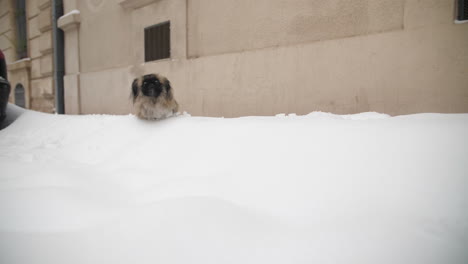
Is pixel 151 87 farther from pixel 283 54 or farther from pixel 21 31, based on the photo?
pixel 21 31

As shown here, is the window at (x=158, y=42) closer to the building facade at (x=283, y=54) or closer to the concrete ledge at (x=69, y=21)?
the building facade at (x=283, y=54)

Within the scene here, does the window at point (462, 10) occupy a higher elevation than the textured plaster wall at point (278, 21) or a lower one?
lower

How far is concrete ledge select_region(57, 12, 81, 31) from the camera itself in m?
5.88

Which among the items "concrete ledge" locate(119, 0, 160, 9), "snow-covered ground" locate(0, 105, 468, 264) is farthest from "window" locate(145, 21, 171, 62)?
"snow-covered ground" locate(0, 105, 468, 264)

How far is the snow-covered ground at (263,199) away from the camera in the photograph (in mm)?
980

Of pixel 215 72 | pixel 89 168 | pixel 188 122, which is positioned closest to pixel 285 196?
pixel 188 122

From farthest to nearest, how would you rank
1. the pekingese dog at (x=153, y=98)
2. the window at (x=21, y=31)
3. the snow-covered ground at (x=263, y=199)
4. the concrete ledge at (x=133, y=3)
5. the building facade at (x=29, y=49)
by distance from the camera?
the window at (x=21, y=31), the building facade at (x=29, y=49), the concrete ledge at (x=133, y=3), the pekingese dog at (x=153, y=98), the snow-covered ground at (x=263, y=199)

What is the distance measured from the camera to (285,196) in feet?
4.29

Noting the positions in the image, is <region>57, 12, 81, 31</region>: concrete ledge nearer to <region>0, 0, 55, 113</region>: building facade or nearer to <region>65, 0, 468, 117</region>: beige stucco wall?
<region>0, 0, 55, 113</region>: building facade

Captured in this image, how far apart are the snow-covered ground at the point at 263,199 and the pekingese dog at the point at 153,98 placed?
2.30ft

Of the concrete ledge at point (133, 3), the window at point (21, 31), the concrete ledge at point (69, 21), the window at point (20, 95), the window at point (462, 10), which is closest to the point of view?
the window at point (462, 10)

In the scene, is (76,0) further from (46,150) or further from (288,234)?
(288,234)

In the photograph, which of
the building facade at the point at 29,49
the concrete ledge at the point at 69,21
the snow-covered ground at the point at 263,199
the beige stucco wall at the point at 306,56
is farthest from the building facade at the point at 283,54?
the building facade at the point at 29,49

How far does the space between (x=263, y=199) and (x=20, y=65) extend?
387 inches
